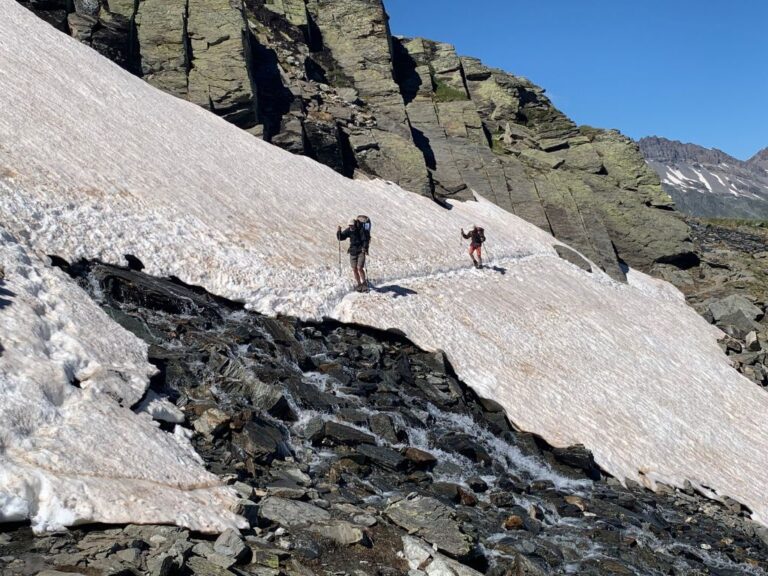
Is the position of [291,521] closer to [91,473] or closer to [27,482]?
[91,473]

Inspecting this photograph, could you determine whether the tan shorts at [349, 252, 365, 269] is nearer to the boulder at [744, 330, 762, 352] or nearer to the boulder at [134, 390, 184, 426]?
the boulder at [134, 390, 184, 426]

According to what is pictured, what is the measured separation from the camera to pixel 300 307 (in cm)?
2378

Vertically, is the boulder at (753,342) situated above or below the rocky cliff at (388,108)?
below

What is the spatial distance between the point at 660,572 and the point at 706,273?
42.9 meters

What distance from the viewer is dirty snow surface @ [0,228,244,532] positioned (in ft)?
34.4

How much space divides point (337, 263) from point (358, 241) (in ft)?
10.5

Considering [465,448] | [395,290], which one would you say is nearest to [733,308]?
[395,290]

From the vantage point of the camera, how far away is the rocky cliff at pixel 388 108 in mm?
42438

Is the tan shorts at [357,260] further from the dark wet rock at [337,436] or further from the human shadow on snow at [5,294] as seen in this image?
the human shadow on snow at [5,294]

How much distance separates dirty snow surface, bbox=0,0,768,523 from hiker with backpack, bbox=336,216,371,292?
0.74m

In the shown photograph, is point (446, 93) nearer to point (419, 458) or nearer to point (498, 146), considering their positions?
point (498, 146)

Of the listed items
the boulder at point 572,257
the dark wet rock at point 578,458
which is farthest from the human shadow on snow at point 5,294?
the boulder at point 572,257

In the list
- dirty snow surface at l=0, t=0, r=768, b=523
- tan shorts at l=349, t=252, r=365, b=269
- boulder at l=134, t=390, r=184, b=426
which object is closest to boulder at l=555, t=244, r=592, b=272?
dirty snow surface at l=0, t=0, r=768, b=523

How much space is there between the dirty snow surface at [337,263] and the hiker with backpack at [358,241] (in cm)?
74
